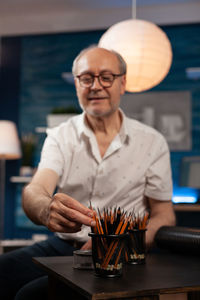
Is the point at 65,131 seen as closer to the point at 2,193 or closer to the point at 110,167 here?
the point at 110,167

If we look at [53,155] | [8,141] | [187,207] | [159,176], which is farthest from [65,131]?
[8,141]

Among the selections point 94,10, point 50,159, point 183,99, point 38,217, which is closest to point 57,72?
point 94,10

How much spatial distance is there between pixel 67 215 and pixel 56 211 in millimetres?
47

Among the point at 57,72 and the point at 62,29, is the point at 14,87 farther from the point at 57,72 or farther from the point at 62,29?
the point at 62,29

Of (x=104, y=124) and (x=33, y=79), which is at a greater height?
(x=33, y=79)

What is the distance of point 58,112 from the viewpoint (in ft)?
13.3

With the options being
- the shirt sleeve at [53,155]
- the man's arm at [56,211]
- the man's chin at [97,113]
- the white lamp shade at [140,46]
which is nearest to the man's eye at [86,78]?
the man's chin at [97,113]

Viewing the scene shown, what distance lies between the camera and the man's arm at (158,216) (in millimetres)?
1284

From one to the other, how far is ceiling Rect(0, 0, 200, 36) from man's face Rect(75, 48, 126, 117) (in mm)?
3338

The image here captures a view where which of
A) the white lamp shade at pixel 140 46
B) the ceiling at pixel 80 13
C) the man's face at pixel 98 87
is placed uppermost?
the ceiling at pixel 80 13

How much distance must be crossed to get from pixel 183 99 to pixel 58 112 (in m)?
1.46

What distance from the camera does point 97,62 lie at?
1.50m

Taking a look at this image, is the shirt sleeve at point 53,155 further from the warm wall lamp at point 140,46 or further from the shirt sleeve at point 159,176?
the warm wall lamp at point 140,46

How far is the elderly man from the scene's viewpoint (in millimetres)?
1464
